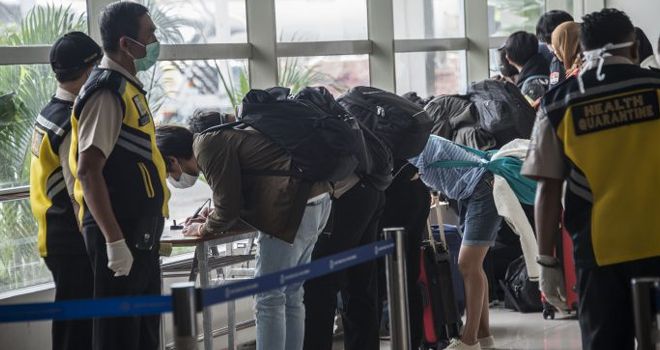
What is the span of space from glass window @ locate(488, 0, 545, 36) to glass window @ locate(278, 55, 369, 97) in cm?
185

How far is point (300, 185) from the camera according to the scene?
4.27 metres

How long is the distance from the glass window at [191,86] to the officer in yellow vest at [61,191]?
1706 mm

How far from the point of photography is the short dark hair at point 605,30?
11.0 ft

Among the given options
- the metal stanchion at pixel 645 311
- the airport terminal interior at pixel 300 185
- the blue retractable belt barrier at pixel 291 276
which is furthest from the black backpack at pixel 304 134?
the metal stanchion at pixel 645 311

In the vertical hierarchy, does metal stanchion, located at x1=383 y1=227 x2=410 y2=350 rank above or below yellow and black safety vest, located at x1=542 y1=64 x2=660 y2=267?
below

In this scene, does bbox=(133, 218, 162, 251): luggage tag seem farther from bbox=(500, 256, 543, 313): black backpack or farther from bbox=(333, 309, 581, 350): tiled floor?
bbox=(500, 256, 543, 313): black backpack

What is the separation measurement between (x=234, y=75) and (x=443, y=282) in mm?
1740

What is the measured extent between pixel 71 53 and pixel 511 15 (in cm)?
572

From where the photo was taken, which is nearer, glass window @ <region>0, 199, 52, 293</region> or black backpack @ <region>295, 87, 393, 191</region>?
black backpack @ <region>295, 87, 393, 191</region>

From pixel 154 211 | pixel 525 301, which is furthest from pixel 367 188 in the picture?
pixel 525 301

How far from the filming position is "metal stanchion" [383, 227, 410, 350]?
3818mm

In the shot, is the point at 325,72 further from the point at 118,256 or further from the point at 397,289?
the point at 118,256

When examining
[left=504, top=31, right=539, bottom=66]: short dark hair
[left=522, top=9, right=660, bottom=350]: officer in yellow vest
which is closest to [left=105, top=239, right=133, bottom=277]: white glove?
[left=522, top=9, right=660, bottom=350]: officer in yellow vest

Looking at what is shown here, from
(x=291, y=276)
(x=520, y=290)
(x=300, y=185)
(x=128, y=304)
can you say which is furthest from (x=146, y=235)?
(x=520, y=290)
